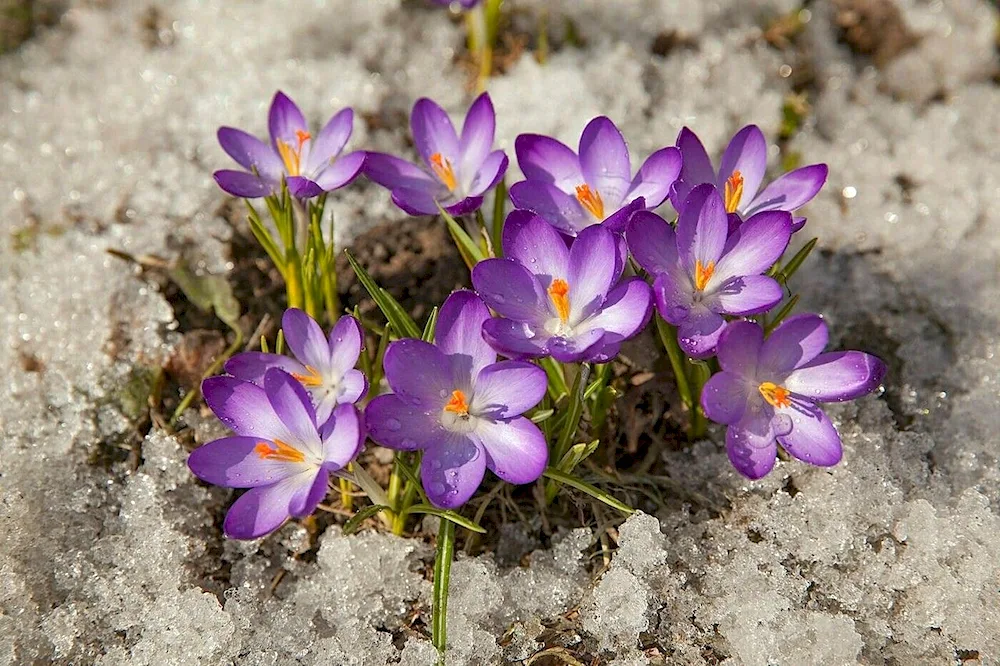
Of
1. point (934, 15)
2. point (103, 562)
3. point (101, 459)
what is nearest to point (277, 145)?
point (101, 459)

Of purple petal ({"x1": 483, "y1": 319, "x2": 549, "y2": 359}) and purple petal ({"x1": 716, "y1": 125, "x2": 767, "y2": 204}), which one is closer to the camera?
purple petal ({"x1": 483, "y1": 319, "x2": 549, "y2": 359})

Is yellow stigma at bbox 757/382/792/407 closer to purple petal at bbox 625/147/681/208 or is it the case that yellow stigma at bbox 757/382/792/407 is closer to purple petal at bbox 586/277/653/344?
purple petal at bbox 586/277/653/344

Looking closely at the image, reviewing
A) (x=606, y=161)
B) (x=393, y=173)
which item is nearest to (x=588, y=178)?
(x=606, y=161)

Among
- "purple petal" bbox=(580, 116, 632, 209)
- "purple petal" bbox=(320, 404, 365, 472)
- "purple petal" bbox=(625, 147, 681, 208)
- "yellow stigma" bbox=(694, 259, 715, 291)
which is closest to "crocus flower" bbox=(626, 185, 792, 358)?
"yellow stigma" bbox=(694, 259, 715, 291)

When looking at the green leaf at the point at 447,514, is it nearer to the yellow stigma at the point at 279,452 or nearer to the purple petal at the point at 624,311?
the yellow stigma at the point at 279,452

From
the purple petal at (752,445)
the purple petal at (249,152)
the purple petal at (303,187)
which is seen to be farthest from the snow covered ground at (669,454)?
the purple petal at (303,187)

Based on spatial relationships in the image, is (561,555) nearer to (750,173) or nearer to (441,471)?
(441,471)
